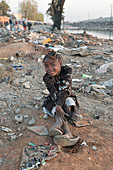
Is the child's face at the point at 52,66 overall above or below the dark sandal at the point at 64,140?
above

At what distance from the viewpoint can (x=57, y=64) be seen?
203 cm

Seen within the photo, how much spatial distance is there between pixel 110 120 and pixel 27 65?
408cm

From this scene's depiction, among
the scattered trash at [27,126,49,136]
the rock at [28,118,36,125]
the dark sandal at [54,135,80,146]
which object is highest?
the dark sandal at [54,135,80,146]

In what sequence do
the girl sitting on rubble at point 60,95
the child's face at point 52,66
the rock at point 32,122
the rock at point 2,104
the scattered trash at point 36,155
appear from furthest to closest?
the rock at point 2,104 → the rock at point 32,122 → the child's face at point 52,66 → the girl sitting on rubble at point 60,95 → the scattered trash at point 36,155

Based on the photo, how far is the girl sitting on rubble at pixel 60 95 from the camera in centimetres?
181

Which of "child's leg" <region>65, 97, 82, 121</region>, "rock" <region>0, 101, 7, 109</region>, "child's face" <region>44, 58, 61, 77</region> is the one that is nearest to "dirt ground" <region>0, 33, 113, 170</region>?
"rock" <region>0, 101, 7, 109</region>

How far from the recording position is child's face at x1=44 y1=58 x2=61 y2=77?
199 centimetres

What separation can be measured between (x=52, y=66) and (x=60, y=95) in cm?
40

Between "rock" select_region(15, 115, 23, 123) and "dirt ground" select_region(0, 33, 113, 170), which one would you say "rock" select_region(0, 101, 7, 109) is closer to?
"dirt ground" select_region(0, 33, 113, 170)

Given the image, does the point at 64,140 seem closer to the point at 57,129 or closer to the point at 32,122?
the point at 57,129

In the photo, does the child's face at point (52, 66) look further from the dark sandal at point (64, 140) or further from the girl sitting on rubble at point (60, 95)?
the dark sandal at point (64, 140)

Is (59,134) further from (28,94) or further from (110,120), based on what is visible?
(28,94)

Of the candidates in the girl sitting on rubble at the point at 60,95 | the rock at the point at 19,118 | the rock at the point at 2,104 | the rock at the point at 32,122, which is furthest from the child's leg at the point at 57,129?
the rock at the point at 2,104

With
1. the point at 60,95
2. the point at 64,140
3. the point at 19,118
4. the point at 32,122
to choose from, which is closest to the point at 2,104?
the point at 19,118
